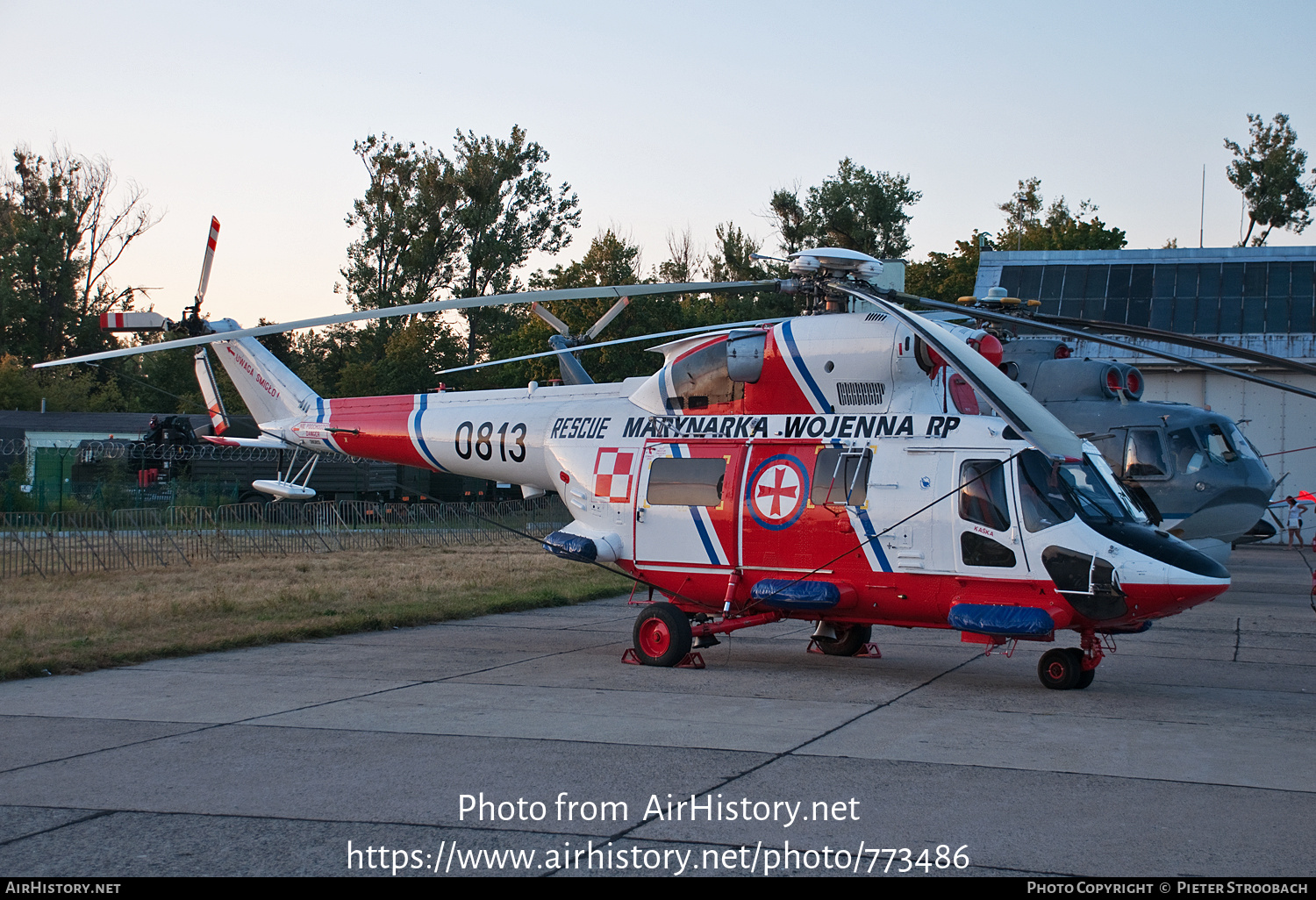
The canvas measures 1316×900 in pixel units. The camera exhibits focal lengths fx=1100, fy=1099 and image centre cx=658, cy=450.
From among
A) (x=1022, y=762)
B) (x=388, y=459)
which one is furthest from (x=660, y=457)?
(x=1022, y=762)

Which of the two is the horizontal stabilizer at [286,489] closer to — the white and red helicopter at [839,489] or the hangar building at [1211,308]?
the white and red helicopter at [839,489]

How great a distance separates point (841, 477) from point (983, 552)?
1515mm

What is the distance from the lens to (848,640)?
39.8ft

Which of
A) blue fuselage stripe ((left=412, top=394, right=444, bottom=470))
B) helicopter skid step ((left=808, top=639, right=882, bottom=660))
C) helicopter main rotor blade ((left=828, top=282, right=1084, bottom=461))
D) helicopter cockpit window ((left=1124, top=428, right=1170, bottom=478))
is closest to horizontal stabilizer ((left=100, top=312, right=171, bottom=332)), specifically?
blue fuselage stripe ((left=412, top=394, right=444, bottom=470))

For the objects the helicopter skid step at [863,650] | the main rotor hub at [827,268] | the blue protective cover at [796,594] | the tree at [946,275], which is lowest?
the helicopter skid step at [863,650]

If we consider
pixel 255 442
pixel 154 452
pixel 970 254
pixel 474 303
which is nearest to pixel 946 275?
pixel 970 254

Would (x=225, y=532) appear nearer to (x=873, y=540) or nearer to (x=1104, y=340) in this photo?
(x=873, y=540)

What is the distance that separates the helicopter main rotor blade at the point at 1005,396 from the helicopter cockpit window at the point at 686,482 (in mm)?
3175

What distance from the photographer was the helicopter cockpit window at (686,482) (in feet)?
36.7

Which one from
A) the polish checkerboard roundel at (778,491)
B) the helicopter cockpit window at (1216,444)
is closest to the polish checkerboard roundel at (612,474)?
the polish checkerboard roundel at (778,491)

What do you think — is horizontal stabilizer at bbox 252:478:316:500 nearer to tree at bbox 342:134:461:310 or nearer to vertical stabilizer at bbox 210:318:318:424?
vertical stabilizer at bbox 210:318:318:424

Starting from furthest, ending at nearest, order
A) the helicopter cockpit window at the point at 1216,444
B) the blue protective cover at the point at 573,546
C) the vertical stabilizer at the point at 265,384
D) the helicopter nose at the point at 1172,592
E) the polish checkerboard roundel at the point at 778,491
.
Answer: the helicopter cockpit window at the point at 1216,444 → the vertical stabilizer at the point at 265,384 → the blue protective cover at the point at 573,546 → the polish checkerboard roundel at the point at 778,491 → the helicopter nose at the point at 1172,592

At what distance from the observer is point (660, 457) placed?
38.1ft

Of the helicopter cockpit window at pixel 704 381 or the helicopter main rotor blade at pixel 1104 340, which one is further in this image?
the helicopter cockpit window at pixel 704 381
